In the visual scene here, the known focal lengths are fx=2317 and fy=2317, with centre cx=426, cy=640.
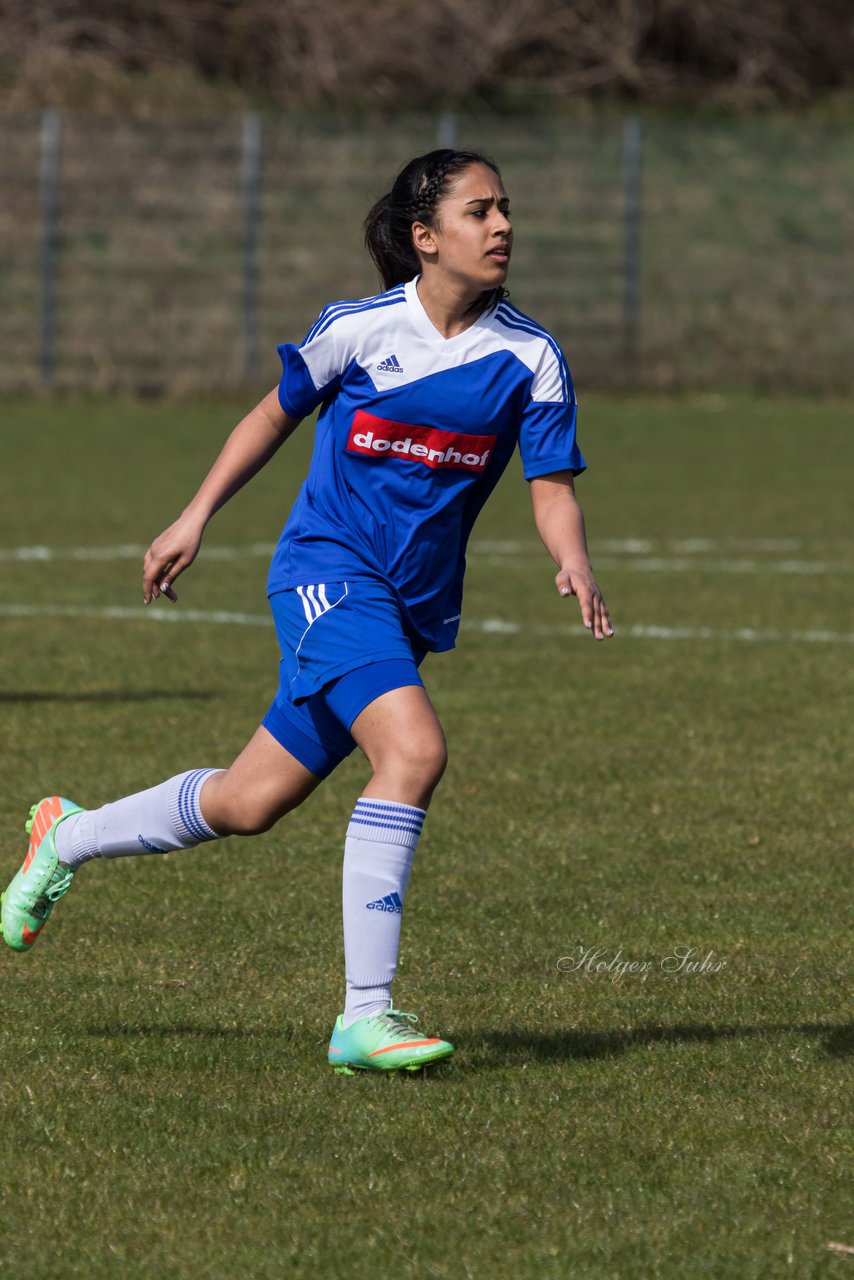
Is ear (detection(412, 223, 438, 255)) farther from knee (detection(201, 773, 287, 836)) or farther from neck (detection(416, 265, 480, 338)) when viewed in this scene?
knee (detection(201, 773, 287, 836))

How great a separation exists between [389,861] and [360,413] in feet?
3.35

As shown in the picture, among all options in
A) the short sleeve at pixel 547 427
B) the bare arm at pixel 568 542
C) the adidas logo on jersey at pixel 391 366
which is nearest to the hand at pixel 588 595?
the bare arm at pixel 568 542

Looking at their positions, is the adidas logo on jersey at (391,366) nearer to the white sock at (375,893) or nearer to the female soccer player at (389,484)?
the female soccer player at (389,484)

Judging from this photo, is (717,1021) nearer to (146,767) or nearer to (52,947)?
(52,947)

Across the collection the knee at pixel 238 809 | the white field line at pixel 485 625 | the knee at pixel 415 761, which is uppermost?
the knee at pixel 415 761

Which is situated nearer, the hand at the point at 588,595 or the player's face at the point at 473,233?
the hand at the point at 588,595

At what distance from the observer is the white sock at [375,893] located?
4973 millimetres

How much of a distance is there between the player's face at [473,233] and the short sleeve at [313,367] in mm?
295

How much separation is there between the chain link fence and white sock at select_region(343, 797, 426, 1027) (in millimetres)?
22672

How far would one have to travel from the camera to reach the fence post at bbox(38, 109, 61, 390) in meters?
27.2

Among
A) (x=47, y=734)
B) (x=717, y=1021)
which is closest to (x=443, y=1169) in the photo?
(x=717, y=1021)

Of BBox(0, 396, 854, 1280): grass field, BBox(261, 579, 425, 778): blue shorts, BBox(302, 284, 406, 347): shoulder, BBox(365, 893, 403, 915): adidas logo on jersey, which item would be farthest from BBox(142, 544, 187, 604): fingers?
BBox(0, 396, 854, 1280): grass field

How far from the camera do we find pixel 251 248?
27.8 metres

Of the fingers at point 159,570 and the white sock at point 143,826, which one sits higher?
the fingers at point 159,570
